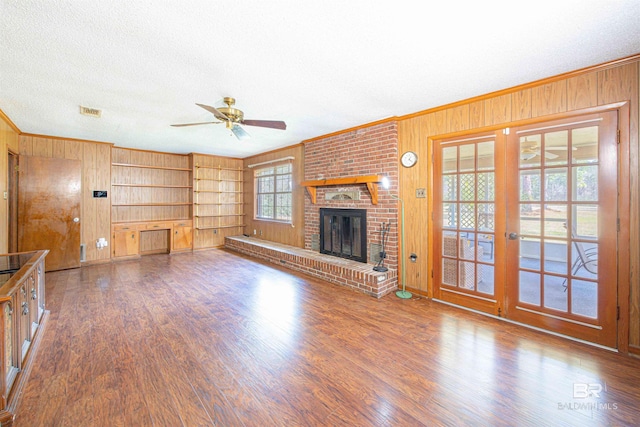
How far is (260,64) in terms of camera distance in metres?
2.42

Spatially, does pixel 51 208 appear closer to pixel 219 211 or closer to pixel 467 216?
pixel 219 211

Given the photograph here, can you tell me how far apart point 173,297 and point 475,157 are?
4232mm

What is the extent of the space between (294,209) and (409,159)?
2911mm

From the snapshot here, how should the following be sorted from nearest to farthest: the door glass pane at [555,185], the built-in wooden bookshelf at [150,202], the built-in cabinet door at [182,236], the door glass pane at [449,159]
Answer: the door glass pane at [555,185], the door glass pane at [449,159], the built-in wooden bookshelf at [150,202], the built-in cabinet door at [182,236]

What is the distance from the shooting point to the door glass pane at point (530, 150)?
277 cm

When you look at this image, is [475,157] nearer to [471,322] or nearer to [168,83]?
[471,322]

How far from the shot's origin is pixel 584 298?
2.53 m

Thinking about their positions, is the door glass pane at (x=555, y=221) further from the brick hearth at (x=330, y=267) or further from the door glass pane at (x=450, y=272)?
the brick hearth at (x=330, y=267)

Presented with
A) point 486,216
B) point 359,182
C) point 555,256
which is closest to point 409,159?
point 359,182

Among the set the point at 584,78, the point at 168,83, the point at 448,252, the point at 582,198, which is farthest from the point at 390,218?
the point at 168,83

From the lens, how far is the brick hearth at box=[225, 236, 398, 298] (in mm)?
3718

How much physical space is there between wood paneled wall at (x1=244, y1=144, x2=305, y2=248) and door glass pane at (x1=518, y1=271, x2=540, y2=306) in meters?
3.81

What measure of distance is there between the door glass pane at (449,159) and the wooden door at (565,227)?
22.3 inches

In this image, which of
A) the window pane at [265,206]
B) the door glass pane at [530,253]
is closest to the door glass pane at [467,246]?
the door glass pane at [530,253]
